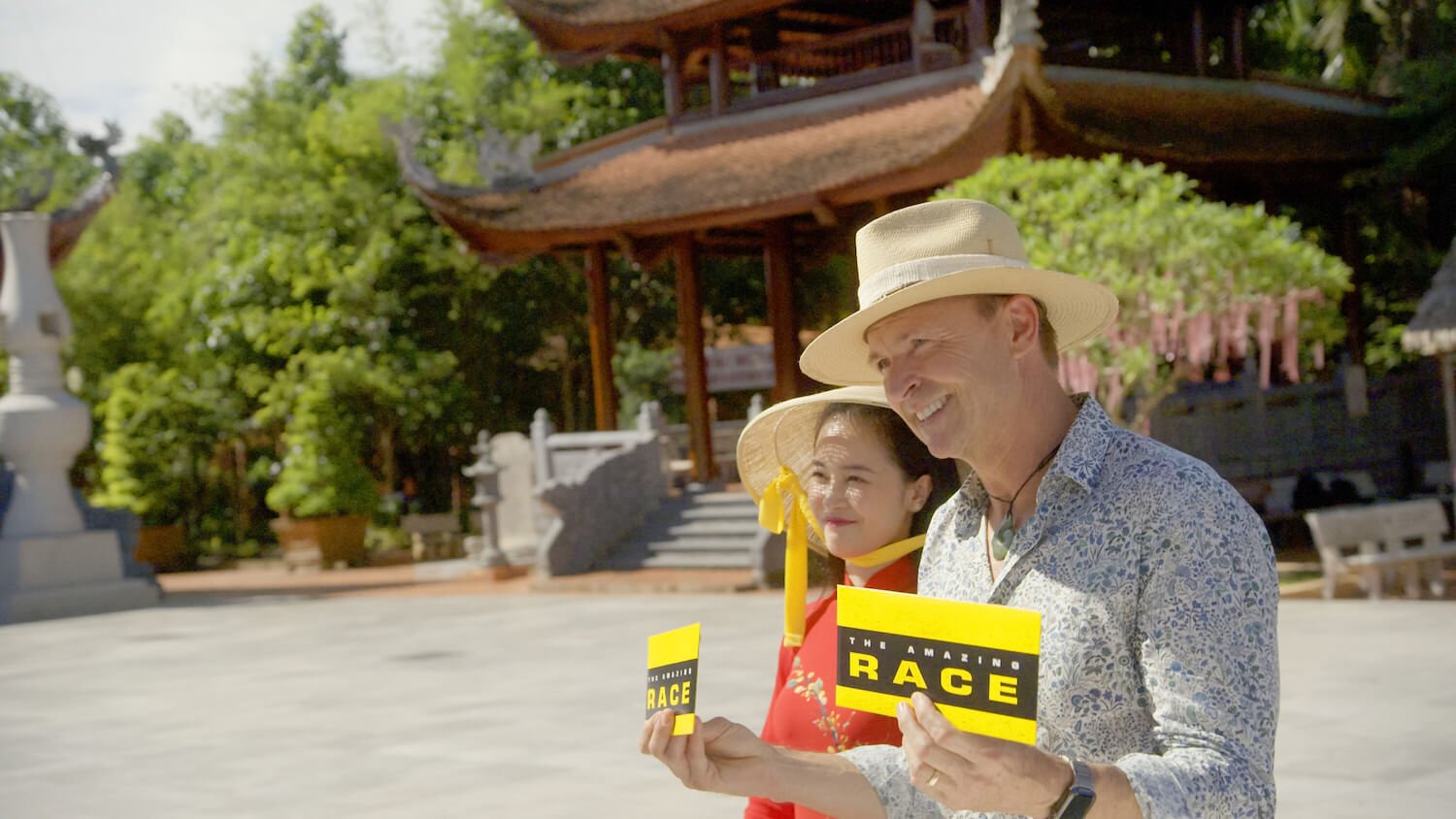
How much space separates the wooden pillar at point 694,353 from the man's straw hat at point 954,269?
53.8 feet

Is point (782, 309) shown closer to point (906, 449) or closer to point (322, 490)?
point (322, 490)

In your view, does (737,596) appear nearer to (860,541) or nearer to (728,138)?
(728,138)

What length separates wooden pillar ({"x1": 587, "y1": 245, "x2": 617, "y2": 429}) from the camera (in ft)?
64.8

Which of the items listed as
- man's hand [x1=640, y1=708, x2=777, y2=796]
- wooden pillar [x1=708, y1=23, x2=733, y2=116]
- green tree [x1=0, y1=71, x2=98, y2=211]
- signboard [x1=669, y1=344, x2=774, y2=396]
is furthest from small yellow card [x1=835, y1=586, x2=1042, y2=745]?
green tree [x1=0, y1=71, x2=98, y2=211]

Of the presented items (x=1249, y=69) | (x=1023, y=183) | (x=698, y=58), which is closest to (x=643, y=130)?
(x=698, y=58)

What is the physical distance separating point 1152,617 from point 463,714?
7.27 meters

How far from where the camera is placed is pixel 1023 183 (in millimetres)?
11688

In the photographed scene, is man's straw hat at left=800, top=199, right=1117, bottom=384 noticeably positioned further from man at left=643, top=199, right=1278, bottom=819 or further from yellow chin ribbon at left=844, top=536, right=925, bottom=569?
yellow chin ribbon at left=844, top=536, right=925, bottom=569

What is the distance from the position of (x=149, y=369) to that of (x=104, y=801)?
2050 centimetres

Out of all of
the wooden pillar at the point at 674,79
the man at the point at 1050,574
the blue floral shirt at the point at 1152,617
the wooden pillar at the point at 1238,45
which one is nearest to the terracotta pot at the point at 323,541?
the wooden pillar at the point at 674,79

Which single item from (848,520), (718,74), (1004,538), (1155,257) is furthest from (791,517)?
(718,74)

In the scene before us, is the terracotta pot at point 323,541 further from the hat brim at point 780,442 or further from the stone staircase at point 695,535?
the hat brim at point 780,442

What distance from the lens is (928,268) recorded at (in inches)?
83.7

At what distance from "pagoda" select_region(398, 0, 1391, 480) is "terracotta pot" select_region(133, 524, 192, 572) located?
8733 mm
